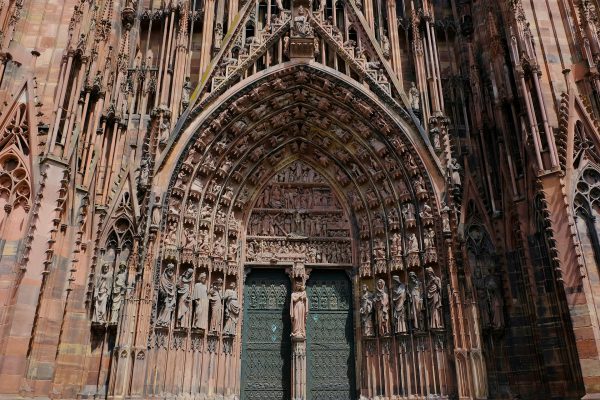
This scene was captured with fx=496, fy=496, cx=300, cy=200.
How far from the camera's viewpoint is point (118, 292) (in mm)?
11531

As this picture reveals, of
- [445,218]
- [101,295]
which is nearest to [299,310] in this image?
[445,218]

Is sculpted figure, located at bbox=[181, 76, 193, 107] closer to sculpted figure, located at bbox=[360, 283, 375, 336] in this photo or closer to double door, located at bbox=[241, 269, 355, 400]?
double door, located at bbox=[241, 269, 355, 400]

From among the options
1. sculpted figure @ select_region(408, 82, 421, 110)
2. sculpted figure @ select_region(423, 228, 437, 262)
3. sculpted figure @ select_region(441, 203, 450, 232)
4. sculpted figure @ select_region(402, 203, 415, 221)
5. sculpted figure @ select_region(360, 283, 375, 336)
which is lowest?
sculpted figure @ select_region(360, 283, 375, 336)

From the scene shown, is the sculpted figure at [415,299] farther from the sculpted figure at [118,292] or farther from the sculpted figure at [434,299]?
the sculpted figure at [118,292]

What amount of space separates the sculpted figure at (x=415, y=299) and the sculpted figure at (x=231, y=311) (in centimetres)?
450

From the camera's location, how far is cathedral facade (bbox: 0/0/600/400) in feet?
33.9

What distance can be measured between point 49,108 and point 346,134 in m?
7.77

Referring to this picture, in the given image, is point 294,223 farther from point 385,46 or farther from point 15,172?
point 15,172

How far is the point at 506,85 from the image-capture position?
12352 mm

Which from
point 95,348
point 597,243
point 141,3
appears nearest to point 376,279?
point 597,243

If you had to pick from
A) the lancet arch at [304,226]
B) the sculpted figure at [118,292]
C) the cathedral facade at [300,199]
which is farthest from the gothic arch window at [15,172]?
the lancet arch at [304,226]

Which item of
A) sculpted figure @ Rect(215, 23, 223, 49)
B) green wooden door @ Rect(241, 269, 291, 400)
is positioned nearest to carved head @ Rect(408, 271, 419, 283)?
green wooden door @ Rect(241, 269, 291, 400)

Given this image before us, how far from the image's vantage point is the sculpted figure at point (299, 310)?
13.2 metres

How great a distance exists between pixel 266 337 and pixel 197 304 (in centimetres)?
228
